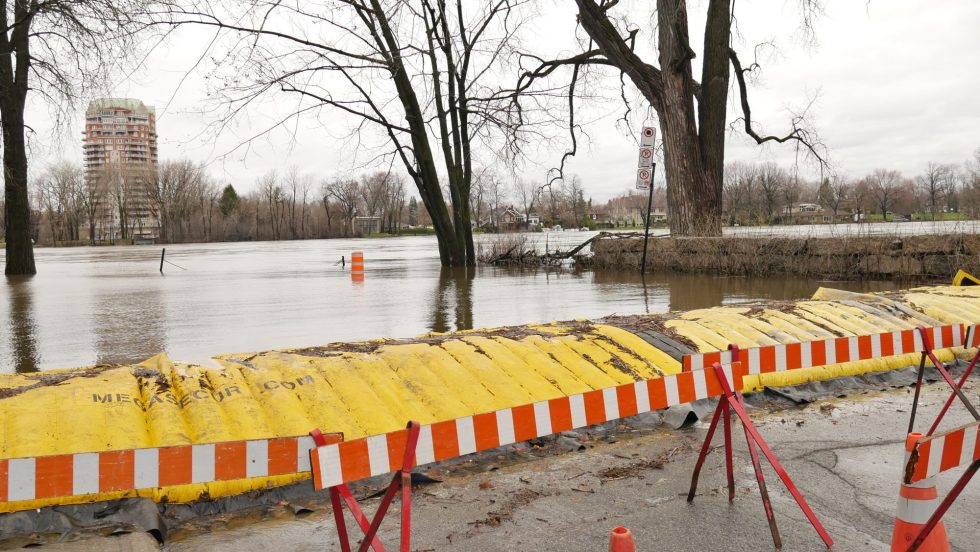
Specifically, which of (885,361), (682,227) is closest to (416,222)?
(682,227)

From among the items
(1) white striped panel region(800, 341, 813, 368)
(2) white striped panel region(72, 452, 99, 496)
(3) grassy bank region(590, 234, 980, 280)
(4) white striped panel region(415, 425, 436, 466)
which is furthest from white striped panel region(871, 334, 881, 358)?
(3) grassy bank region(590, 234, 980, 280)

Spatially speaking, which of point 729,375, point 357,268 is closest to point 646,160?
point 357,268

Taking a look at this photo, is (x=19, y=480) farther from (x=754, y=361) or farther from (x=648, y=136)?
(x=648, y=136)

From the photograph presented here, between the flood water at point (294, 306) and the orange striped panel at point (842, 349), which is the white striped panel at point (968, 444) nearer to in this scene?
the orange striped panel at point (842, 349)

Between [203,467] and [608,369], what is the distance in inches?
159

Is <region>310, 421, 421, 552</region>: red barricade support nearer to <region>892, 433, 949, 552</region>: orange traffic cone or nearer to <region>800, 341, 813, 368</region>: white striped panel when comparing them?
<region>892, 433, 949, 552</region>: orange traffic cone

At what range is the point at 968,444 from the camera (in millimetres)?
2777

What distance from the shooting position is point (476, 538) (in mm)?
3814

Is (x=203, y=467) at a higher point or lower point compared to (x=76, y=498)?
higher

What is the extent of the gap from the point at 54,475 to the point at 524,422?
2.11 m

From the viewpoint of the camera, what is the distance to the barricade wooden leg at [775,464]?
367cm

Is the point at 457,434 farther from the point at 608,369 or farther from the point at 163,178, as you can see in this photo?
the point at 163,178

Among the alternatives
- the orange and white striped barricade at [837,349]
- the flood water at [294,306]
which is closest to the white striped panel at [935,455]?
the orange and white striped barricade at [837,349]

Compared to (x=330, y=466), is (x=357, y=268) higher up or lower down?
higher up
